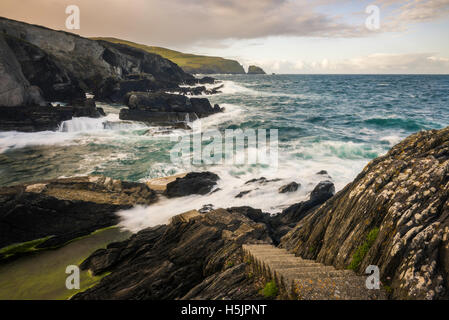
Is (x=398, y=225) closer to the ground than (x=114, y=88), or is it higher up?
closer to the ground

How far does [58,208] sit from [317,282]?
12.9 metres

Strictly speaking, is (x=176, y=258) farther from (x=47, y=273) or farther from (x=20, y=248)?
(x=20, y=248)

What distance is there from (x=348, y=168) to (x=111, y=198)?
20.1 meters

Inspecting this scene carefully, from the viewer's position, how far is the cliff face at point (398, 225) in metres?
4.71

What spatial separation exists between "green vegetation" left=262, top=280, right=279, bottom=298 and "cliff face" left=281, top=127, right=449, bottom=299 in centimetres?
181

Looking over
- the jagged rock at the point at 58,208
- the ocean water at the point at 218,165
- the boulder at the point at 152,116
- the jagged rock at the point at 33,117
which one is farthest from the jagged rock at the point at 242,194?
the jagged rock at the point at 33,117

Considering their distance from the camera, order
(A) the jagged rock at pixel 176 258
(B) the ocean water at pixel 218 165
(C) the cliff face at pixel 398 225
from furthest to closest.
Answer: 1. (B) the ocean water at pixel 218 165
2. (A) the jagged rock at pixel 176 258
3. (C) the cliff face at pixel 398 225

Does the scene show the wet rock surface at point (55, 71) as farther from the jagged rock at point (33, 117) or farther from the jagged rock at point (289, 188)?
the jagged rock at point (289, 188)

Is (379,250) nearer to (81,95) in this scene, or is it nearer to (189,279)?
(189,279)

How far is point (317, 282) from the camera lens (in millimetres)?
4945

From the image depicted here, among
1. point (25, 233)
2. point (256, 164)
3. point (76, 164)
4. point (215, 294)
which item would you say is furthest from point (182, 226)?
point (76, 164)

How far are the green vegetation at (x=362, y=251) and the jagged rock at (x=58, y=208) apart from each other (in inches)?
465

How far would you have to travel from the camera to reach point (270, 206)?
15.2 metres

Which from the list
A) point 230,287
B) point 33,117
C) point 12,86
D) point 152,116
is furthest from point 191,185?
point 12,86
